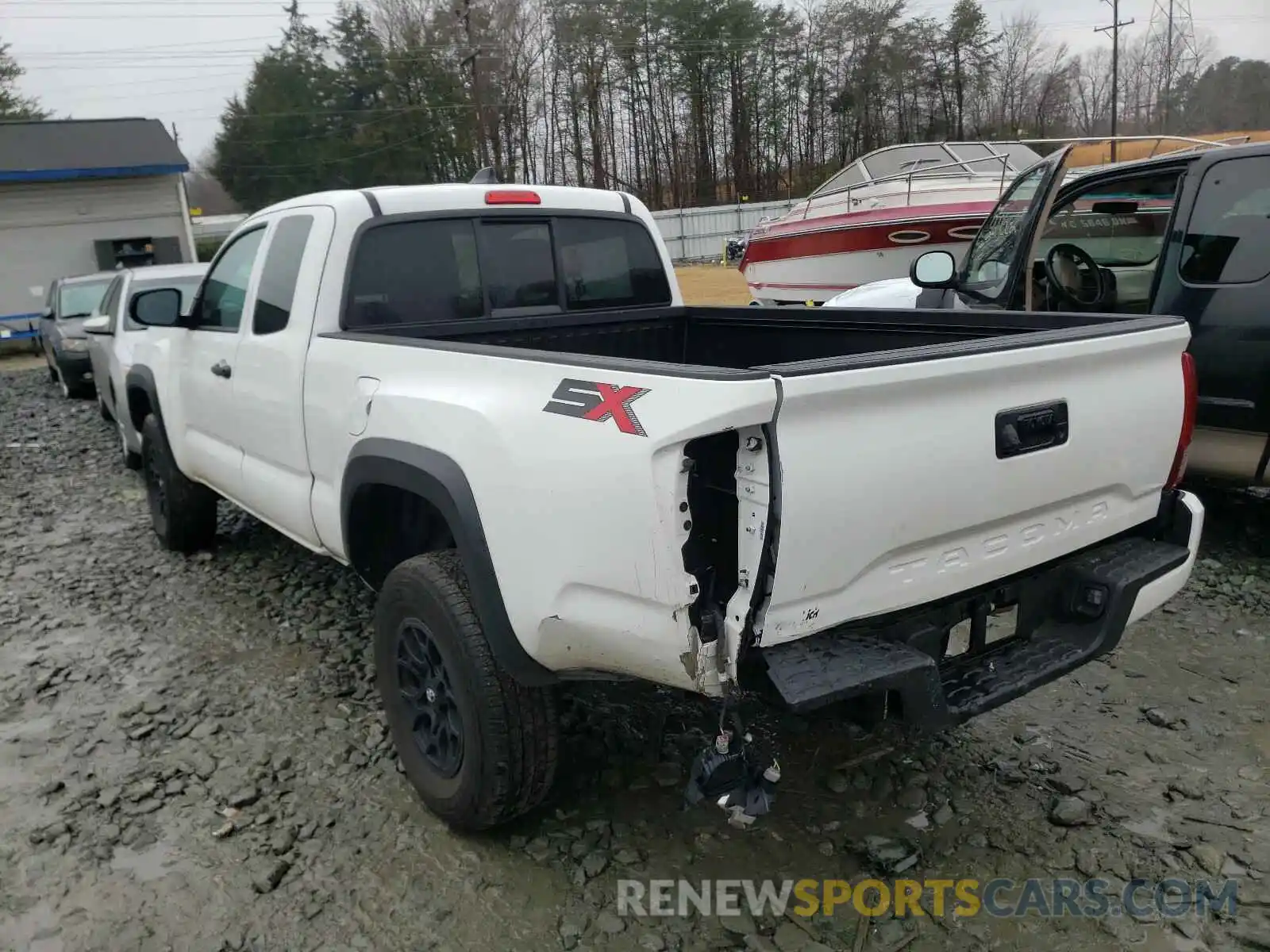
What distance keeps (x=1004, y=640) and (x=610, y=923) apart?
134 centimetres

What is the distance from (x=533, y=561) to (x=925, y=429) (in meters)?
0.98

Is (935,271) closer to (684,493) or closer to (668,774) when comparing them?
(668,774)

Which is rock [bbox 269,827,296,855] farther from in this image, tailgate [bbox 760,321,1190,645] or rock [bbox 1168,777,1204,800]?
rock [bbox 1168,777,1204,800]

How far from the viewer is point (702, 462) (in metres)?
2.15

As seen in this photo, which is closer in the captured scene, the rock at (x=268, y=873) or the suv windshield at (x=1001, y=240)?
the rock at (x=268, y=873)

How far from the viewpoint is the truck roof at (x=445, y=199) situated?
369 cm

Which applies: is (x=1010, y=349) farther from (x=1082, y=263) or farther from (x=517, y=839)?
(x=1082, y=263)

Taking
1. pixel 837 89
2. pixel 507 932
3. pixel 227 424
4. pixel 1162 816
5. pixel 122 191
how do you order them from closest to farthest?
pixel 507 932, pixel 1162 816, pixel 227 424, pixel 122 191, pixel 837 89

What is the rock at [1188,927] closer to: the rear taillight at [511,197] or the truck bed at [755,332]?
the truck bed at [755,332]

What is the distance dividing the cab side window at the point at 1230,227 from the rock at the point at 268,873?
4548 mm

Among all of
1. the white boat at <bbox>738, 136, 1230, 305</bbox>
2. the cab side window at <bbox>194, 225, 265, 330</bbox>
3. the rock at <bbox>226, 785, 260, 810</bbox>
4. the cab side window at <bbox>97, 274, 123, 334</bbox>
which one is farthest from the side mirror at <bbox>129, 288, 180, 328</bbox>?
the white boat at <bbox>738, 136, 1230, 305</bbox>

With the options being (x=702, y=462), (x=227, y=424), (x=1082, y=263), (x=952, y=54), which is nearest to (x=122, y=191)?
(x=227, y=424)

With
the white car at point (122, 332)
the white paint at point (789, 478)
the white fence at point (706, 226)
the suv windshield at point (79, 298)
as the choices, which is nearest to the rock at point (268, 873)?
the white paint at point (789, 478)

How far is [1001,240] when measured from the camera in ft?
18.3
